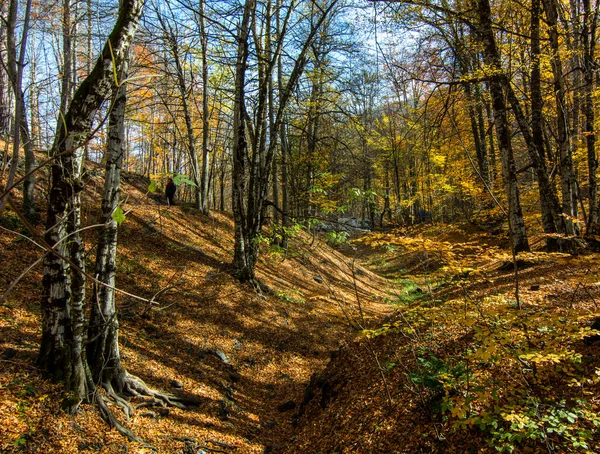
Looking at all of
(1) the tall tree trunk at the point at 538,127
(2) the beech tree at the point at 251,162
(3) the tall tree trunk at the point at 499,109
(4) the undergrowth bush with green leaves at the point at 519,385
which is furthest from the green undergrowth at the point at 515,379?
(2) the beech tree at the point at 251,162

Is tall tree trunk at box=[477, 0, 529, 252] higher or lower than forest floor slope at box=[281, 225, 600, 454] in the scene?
higher

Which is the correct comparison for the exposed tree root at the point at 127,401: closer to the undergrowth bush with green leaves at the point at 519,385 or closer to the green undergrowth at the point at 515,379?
the undergrowth bush with green leaves at the point at 519,385

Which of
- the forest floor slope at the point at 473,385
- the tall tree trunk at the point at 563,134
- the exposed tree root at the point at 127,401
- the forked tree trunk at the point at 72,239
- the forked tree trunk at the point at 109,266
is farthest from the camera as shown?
the tall tree trunk at the point at 563,134

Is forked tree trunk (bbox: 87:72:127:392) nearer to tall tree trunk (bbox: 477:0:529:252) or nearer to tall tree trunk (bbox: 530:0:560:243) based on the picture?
tall tree trunk (bbox: 477:0:529:252)

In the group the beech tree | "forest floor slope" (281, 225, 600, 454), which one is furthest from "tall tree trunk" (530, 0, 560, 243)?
the beech tree

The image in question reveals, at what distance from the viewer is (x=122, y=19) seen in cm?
337

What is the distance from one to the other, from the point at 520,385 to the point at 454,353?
107 cm

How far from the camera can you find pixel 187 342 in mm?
6891

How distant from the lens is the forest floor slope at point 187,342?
370 cm

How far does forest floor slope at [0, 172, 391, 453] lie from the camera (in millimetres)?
3695

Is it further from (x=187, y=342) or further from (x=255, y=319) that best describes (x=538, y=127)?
(x=187, y=342)

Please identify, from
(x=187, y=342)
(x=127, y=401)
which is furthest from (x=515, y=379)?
(x=187, y=342)

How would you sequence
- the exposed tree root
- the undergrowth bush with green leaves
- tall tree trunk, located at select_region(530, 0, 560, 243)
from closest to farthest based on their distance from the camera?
the undergrowth bush with green leaves < the exposed tree root < tall tree trunk, located at select_region(530, 0, 560, 243)

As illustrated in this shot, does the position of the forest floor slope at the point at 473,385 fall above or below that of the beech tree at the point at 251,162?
below
